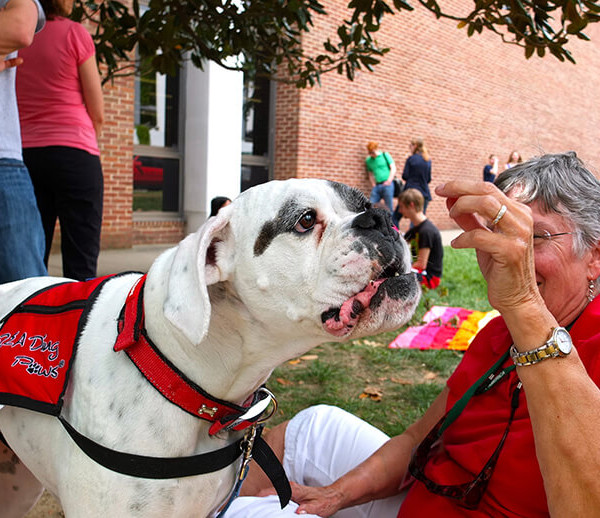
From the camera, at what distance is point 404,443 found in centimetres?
221

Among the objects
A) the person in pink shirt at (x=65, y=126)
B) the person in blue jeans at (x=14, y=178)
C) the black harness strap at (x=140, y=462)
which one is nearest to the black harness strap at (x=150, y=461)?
the black harness strap at (x=140, y=462)

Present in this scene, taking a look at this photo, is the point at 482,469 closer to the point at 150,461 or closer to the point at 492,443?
the point at 492,443

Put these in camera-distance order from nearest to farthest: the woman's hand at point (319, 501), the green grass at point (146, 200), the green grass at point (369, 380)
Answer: the woman's hand at point (319, 501) → the green grass at point (369, 380) → the green grass at point (146, 200)

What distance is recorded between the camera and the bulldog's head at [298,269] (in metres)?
1.52

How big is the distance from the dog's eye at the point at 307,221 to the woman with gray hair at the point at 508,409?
1.17 ft

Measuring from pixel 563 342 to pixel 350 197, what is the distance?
0.74 metres

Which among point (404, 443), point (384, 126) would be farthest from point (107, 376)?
point (384, 126)

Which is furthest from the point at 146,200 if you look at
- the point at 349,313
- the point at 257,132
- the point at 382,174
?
the point at 349,313

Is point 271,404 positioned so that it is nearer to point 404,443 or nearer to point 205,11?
point 404,443

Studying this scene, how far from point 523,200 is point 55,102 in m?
2.80

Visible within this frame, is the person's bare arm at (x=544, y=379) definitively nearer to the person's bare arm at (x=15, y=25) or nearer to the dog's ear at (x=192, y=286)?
the dog's ear at (x=192, y=286)

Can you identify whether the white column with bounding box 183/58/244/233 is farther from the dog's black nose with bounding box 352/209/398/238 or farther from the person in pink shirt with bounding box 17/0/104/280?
the dog's black nose with bounding box 352/209/398/238

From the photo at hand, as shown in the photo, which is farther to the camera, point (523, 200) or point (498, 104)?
point (498, 104)

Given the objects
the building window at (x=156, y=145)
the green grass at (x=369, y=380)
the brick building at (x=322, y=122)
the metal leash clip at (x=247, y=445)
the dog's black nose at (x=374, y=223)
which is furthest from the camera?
the building window at (x=156, y=145)
